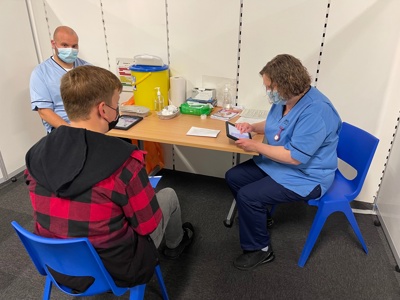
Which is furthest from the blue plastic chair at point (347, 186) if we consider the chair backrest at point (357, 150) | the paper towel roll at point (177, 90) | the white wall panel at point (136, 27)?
the white wall panel at point (136, 27)

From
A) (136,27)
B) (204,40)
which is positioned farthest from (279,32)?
(136,27)

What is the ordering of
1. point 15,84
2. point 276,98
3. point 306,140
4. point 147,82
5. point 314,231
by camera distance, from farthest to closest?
point 15,84, point 147,82, point 314,231, point 276,98, point 306,140

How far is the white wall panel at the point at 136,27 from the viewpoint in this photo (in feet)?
7.98

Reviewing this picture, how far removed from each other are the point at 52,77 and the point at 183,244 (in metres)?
1.44

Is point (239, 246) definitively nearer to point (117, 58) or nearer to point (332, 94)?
point (332, 94)

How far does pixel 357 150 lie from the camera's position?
5.88 feet

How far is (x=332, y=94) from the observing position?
223 cm

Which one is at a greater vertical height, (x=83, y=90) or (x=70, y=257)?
(x=83, y=90)

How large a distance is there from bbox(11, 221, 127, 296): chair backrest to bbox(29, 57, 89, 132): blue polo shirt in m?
1.24

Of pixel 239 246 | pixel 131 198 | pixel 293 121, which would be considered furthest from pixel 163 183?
pixel 131 198

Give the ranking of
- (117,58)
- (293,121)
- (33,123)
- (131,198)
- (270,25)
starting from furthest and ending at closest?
(33,123) < (117,58) < (270,25) < (293,121) < (131,198)

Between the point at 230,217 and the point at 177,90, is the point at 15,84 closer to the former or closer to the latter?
the point at 177,90

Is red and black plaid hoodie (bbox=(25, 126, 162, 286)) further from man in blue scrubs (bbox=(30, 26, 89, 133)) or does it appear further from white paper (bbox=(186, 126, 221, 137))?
man in blue scrubs (bbox=(30, 26, 89, 133))

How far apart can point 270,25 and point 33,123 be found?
92.0 inches
